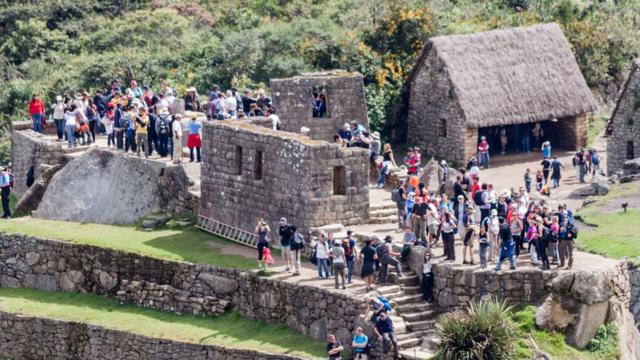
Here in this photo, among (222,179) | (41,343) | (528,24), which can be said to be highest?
(528,24)

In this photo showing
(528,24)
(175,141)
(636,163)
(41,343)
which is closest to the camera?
(41,343)

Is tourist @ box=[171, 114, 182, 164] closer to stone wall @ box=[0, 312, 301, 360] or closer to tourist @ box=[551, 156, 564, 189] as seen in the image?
stone wall @ box=[0, 312, 301, 360]

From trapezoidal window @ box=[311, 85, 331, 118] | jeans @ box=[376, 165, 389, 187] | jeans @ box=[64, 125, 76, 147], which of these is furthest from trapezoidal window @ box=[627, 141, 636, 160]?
jeans @ box=[64, 125, 76, 147]

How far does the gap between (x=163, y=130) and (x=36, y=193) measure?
5034mm

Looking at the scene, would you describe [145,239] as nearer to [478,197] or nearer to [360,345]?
[478,197]

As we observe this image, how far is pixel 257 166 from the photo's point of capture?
2144 inches

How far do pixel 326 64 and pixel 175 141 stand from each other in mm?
13015

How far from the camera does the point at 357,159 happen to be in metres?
53.0

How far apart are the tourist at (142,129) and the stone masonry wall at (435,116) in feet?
40.7

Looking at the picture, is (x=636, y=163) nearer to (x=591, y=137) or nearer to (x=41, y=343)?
(x=591, y=137)

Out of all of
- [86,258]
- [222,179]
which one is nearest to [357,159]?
[222,179]

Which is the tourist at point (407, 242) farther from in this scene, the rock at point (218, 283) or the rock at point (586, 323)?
the rock at point (586, 323)

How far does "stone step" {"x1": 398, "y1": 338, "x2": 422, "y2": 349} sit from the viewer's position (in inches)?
1890

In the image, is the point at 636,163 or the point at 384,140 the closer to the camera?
the point at 636,163
